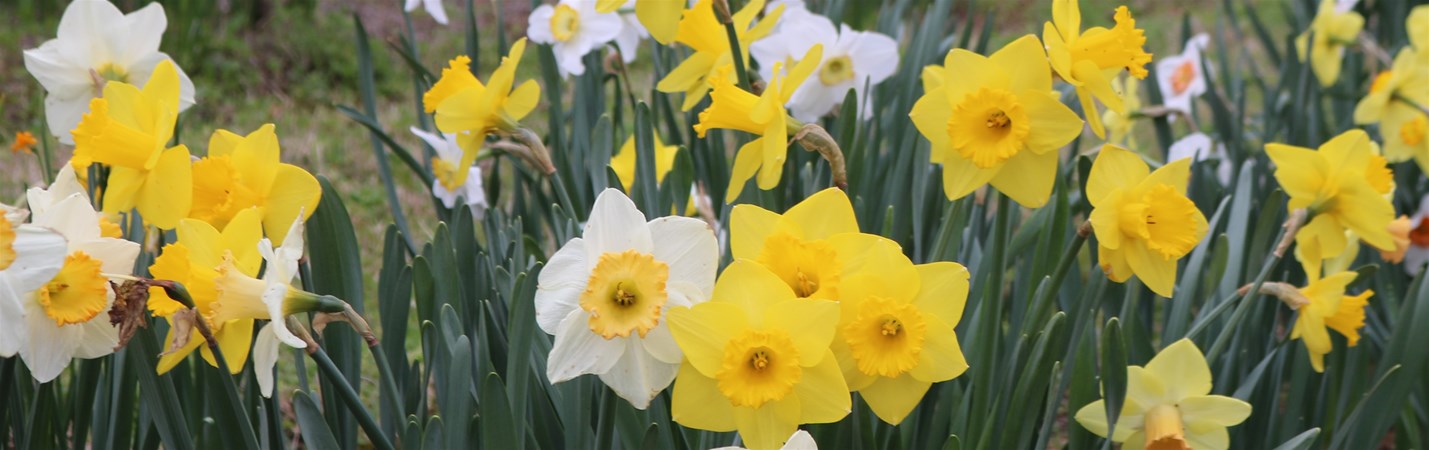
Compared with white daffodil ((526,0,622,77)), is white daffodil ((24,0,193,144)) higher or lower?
lower

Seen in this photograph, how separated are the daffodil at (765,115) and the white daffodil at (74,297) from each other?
0.54 meters

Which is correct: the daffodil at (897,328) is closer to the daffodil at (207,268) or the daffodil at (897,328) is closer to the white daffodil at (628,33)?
the daffodil at (207,268)

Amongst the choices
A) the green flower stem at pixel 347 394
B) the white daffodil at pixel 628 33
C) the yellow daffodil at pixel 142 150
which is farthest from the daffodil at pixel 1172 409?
the white daffodil at pixel 628 33

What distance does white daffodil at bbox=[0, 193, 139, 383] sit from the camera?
910 millimetres

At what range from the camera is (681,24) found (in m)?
1.41

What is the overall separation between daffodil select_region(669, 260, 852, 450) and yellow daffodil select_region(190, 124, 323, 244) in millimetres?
422

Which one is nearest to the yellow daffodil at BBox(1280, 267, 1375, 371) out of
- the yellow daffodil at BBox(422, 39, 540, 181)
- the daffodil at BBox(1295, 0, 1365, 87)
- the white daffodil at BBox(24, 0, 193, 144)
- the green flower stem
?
the yellow daffodil at BBox(422, 39, 540, 181)

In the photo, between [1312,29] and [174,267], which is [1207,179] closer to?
[1312,29]

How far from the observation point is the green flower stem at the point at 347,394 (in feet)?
3.27

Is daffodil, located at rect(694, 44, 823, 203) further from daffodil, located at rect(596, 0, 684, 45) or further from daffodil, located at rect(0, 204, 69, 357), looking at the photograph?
daffodil, located at rect(0, 204, 69, 357)

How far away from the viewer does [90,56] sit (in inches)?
56.2

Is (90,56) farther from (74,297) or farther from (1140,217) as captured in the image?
(1140,217)

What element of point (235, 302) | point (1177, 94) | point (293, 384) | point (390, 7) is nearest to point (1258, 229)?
point (235, 302)

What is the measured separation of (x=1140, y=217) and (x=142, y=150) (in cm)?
92
